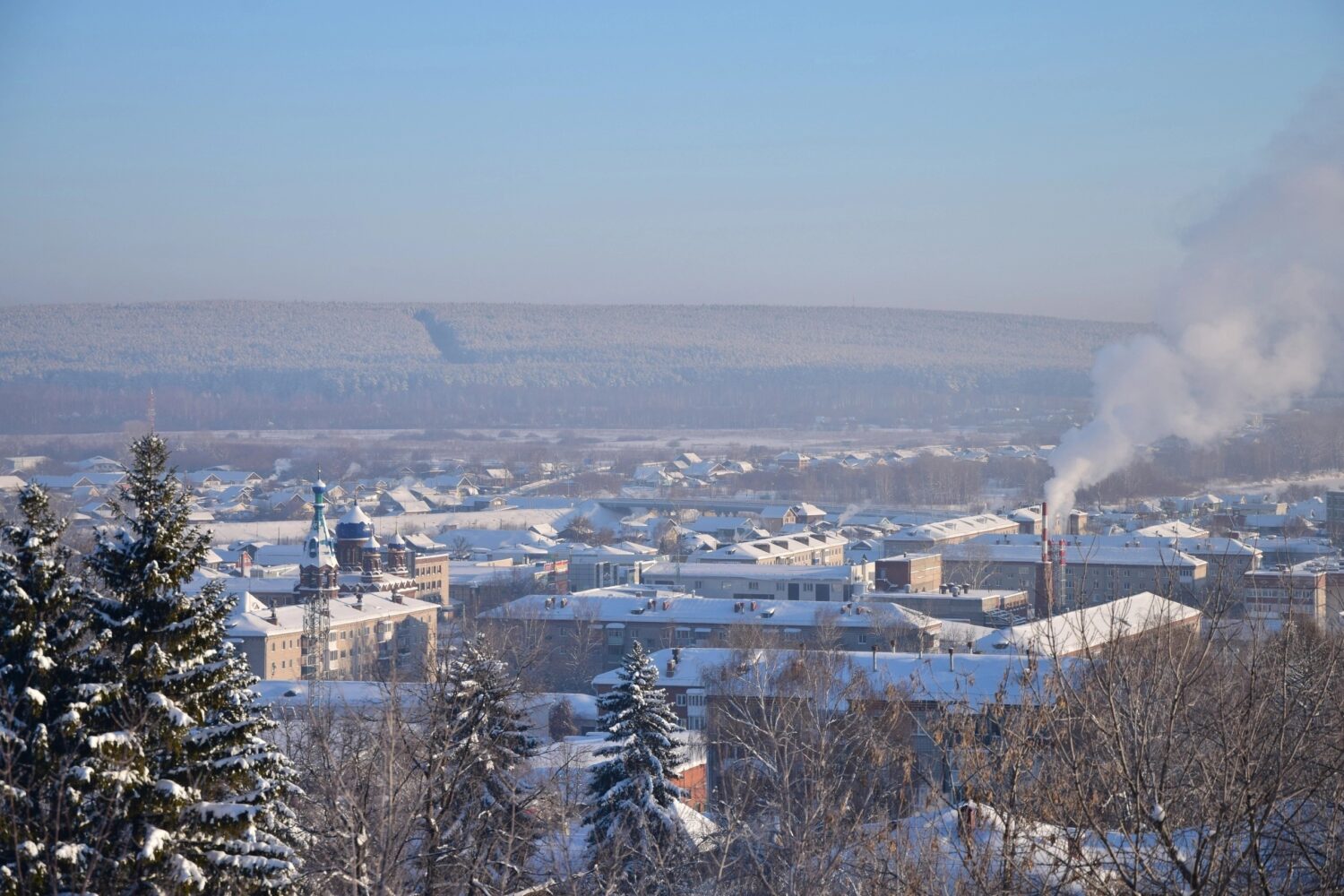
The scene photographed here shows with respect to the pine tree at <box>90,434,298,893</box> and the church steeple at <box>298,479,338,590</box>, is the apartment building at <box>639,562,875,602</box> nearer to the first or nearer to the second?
the church steeple at <box>298,479,338,590</box>

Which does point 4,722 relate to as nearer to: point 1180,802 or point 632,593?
point 1180,802

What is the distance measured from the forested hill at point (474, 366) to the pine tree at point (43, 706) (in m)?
104

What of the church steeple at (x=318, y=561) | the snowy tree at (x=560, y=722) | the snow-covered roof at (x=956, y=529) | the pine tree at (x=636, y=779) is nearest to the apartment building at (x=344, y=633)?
the church steeple at (x=318, y=561)

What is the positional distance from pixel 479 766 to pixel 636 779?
3.42ft

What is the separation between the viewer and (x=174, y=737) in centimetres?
619

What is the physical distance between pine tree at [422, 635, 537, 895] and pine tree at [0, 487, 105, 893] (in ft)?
5.73

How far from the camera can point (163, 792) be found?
612 cm

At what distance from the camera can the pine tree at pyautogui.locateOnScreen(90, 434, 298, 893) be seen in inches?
236

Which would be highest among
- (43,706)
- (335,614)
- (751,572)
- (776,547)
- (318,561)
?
(43,706)

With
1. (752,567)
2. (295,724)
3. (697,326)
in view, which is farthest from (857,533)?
(697,326)

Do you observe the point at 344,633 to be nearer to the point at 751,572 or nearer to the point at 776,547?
the point at 751,572

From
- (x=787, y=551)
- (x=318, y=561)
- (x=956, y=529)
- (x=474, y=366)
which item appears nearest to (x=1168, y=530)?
(x=956, y=529)

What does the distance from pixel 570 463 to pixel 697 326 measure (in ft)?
256

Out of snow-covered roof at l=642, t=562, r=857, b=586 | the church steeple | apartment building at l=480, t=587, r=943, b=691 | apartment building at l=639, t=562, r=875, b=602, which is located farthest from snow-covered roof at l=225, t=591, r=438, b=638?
snow-covered roof at l=642, t=562, r=857, b=586
